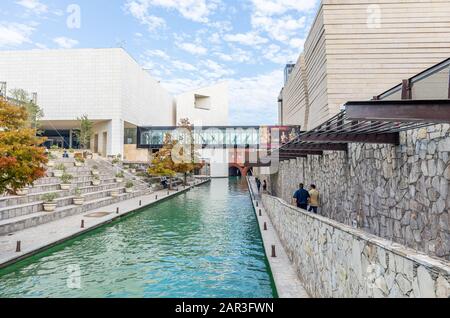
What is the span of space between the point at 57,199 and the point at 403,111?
1799 centimetres

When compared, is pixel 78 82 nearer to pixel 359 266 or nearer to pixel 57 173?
pixel 57 173

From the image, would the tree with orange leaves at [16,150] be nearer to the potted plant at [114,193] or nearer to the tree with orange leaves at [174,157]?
the potted plant at [114,193]

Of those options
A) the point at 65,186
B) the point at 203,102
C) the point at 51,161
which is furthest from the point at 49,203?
the point at 203,102

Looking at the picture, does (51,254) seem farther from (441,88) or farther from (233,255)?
(441,88)

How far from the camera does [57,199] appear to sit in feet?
55.0

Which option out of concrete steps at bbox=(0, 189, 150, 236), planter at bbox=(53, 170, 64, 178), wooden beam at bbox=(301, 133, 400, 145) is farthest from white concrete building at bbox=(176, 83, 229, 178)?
wooden beam at bbox=(301, 133, 400, 145)

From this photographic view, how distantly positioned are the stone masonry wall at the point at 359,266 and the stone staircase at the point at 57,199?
12.0m

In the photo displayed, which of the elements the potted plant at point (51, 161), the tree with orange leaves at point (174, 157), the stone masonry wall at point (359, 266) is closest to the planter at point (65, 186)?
the potted plant at point (51, 161)

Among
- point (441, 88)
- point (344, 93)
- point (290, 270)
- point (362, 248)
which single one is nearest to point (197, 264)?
point (290, 270)

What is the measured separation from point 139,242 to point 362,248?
9.79 meters

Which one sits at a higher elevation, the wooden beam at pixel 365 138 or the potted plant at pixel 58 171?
the wooden beam at pixel 365 138

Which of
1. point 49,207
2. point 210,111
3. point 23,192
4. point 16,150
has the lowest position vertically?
point 49,207

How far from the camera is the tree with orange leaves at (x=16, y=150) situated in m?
8.85
